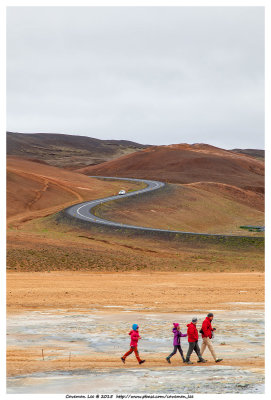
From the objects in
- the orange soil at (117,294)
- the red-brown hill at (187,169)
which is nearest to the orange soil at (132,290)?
the orange soil at (117,294)

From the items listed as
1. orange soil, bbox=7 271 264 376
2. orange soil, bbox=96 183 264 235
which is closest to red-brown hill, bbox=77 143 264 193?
orange soil, bbox=96 183 264 235

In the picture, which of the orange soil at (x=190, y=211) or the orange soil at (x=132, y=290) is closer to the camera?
the orange soil at (x=132, y=290)

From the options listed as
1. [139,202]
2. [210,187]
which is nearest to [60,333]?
[139,202]

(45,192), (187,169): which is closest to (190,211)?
(45,192)

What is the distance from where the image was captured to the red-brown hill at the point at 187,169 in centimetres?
15962

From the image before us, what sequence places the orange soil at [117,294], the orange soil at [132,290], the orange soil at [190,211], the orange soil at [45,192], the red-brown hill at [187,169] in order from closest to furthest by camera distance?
the orange soil at [117,294], the orange soil at [132,290], the orange soil at [190,211], the orange soil at [45,192], the red-brown hill at [187,169]

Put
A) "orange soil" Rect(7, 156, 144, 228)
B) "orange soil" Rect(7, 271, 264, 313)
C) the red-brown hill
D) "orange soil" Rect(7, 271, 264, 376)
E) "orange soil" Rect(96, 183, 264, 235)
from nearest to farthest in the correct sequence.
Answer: "orange soil" Rect(7, 271, 264, 376)
"orange soil" Rect(7, 271, 264, 313)
"orange soil" Rect(96, 183, 264, 235)
"orange soil" Rect(7, 156, 144, 228)
the red-brown hill

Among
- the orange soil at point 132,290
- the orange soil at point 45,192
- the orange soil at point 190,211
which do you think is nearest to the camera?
the orange soil at point 132,290

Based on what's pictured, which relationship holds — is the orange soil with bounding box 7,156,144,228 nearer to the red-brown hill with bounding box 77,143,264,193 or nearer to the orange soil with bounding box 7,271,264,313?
the red-brown hill with bounding box 77,143,264,193

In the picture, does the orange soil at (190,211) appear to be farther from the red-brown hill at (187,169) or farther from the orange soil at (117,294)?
the red-brown hill at (187,169)

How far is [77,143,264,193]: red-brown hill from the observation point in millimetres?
159625

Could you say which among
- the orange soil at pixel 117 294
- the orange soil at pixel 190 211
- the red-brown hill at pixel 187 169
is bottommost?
the orange soil at pixel 117 294

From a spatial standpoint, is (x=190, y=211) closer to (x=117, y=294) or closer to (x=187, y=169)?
(x=117, y=294)
